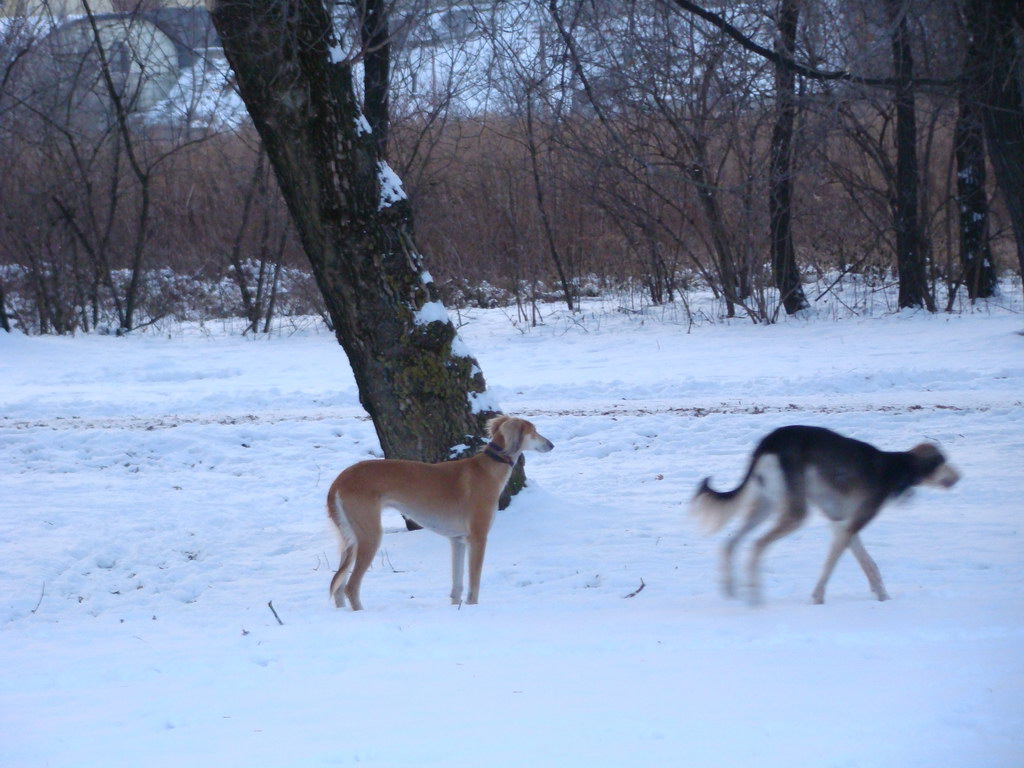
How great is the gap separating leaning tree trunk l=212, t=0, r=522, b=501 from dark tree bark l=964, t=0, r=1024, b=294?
4982 millimetres

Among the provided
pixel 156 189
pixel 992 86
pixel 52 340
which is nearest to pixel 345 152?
pixel 992 86

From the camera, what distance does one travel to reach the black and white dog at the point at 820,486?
19.4ft

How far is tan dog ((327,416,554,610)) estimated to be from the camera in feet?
21.1

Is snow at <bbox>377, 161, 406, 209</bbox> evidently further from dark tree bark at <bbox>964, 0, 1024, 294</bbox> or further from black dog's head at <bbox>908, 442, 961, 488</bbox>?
dark tree bark at <bbox>964, 0, 1024, 294</bbox>

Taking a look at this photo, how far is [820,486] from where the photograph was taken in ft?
19.4

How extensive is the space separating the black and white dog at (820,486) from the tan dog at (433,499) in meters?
1.39

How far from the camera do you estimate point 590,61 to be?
968cm

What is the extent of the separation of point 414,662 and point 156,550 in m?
4.14

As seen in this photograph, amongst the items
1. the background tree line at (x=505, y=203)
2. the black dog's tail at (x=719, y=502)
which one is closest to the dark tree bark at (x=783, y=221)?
the background tree line at (x=505, y=203)

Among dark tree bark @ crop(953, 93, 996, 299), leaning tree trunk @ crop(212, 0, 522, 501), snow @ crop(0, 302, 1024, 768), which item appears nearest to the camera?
snow @ crop(0, 302, 1024, 768)

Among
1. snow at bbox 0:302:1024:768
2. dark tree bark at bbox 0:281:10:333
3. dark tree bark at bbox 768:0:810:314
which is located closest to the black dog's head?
snow at bbox 0:302:1024:768

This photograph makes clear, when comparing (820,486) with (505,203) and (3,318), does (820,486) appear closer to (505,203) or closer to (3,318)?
(3,318)

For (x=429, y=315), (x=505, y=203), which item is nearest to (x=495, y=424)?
(x=429, y=315)

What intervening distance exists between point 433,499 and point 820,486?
94.6 inches
